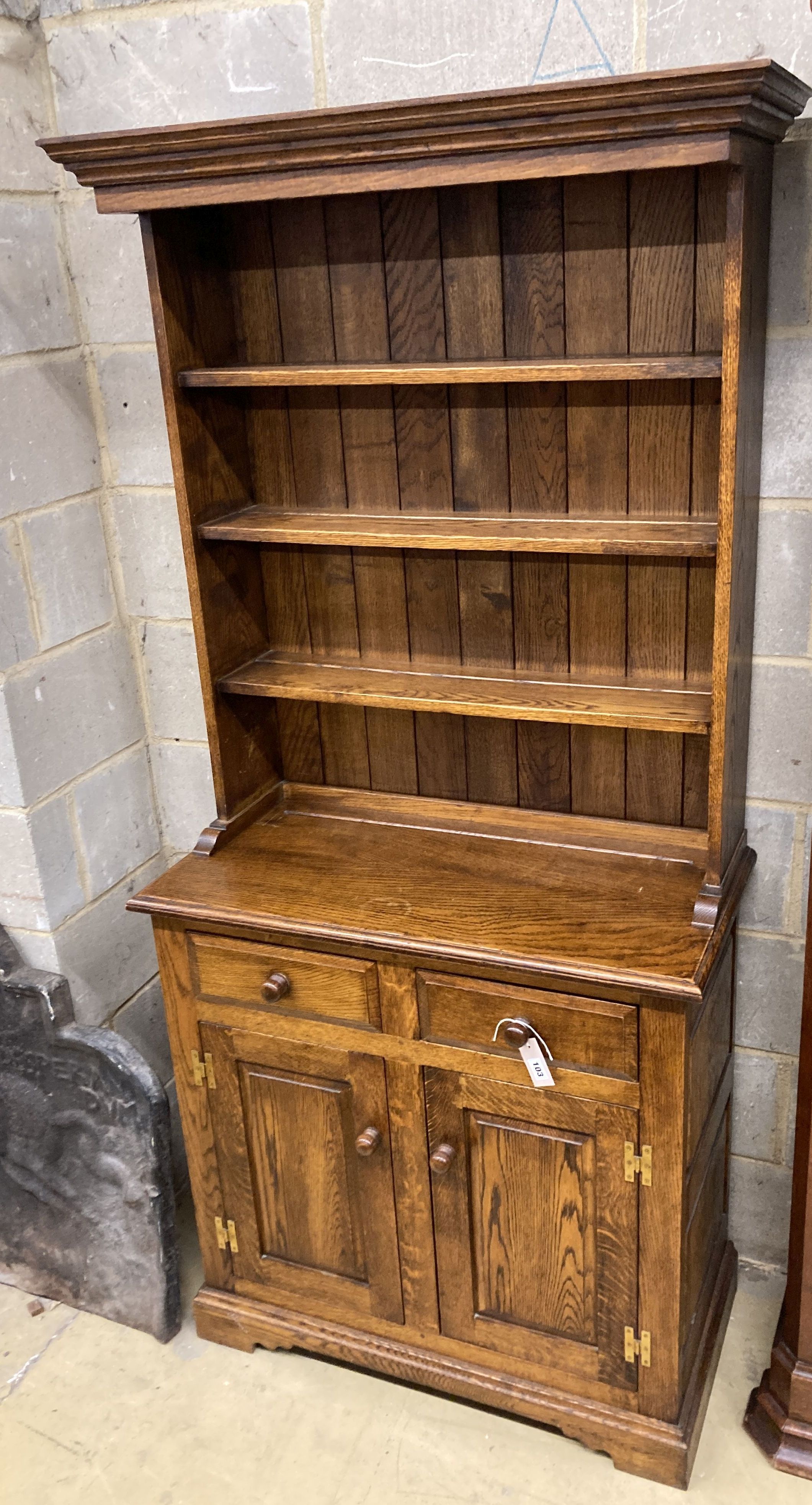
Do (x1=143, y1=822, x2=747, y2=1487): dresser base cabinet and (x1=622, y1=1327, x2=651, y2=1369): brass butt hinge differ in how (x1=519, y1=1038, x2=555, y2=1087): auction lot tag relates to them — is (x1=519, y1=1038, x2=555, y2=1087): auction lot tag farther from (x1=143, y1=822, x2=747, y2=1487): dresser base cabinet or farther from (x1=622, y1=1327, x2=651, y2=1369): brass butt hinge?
(x1=622, y1=1327, x2=651, y2=1369): brass butt hinge

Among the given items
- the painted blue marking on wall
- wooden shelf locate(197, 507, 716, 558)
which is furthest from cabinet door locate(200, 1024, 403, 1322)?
the painted blue marking on wall

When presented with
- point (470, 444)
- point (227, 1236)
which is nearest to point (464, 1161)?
point (227, 1236)

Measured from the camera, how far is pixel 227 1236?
90.0 inches

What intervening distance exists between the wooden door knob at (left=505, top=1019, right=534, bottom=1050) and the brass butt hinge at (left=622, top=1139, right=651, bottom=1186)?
0.22 metres

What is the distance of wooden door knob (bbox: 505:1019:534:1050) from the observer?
73.2 inches

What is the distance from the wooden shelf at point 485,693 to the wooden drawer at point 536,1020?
41 centimetres

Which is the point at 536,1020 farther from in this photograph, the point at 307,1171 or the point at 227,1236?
the point at 227,1236

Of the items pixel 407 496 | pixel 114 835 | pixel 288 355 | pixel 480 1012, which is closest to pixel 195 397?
pixel 288 355

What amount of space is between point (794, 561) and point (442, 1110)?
102cm

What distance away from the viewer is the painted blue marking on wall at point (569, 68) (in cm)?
177

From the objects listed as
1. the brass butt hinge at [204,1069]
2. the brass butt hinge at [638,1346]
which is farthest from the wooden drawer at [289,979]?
the brass butt hinge at [638,1346]

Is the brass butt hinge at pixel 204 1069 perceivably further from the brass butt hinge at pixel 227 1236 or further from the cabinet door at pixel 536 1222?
the cabinet door at pixel 536 1222

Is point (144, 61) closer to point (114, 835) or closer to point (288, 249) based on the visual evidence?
point (288, 249)

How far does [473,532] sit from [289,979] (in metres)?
0.77
